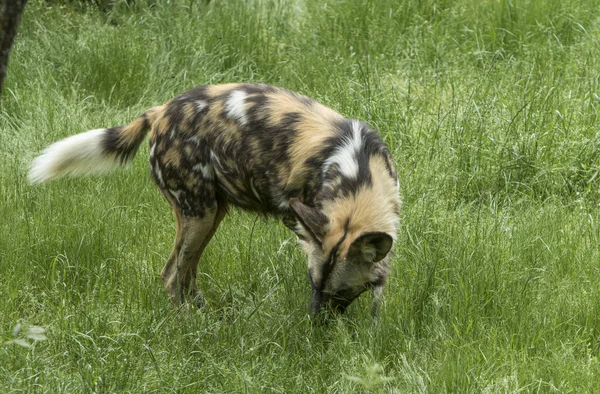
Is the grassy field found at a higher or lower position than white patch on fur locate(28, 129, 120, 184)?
lower

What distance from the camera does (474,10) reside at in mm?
6789

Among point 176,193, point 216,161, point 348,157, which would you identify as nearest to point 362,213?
point 348,157

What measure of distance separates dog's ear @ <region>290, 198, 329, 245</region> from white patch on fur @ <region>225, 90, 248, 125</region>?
668 mm

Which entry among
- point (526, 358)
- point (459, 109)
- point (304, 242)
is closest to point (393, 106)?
point (459, 109)

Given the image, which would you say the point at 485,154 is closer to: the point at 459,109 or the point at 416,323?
the point at 459,109

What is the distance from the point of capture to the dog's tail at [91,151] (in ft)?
14.2

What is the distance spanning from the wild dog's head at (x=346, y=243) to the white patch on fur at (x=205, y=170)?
0.58 metres

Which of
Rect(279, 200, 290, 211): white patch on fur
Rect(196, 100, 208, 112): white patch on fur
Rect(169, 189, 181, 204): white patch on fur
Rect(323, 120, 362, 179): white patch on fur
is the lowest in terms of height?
Rect(169, 189, 181, 204): white patch on fur

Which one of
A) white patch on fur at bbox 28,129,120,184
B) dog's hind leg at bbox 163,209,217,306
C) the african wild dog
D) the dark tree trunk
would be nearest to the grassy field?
dog's hind leg at bbox 163,209,217,306

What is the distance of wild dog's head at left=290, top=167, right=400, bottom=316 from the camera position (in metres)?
3.59

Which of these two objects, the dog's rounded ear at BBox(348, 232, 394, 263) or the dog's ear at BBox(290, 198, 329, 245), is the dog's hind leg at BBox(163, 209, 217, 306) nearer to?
the dog's ear at BBox(290, 198, 329, 245)

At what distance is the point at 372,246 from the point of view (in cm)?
357

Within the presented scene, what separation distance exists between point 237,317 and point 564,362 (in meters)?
1.33

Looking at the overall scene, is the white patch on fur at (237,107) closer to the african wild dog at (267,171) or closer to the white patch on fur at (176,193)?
the african wild dog at (267,171)
